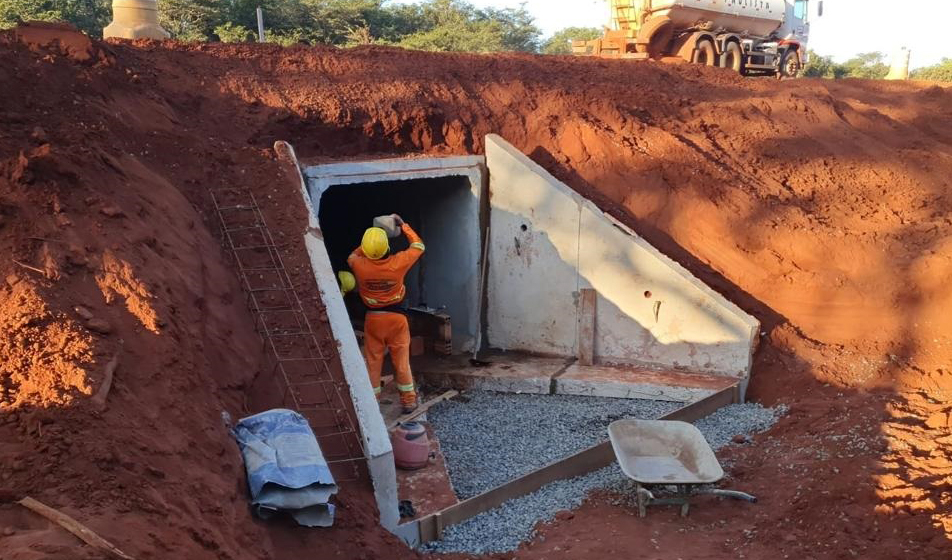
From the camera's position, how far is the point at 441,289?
10.8 metres

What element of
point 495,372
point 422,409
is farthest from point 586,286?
point 422,409

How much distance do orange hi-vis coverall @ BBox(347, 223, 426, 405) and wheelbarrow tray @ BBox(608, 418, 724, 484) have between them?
2.38 metres

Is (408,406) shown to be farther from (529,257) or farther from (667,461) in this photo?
(529,257)

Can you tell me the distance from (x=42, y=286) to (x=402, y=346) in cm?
362

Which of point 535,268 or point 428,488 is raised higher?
point 535,268

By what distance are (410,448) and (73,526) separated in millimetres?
3479

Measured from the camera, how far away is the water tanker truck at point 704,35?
1773 cm

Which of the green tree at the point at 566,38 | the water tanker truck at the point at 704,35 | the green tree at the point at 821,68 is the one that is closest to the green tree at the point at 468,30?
the green tree at the point at 566,38

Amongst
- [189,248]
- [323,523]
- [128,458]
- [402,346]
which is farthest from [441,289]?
[128,458]

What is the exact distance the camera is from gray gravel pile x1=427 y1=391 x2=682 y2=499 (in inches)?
273

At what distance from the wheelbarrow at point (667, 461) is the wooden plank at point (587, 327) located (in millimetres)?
2821

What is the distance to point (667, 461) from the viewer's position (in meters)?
6.23

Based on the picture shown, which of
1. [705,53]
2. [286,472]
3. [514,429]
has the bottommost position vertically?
[514,429]

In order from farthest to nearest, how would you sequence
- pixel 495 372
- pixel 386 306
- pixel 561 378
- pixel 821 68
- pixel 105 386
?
pixel 821 68 → pixel 495 372 → pixel 561 378 → pixel 386 306 → pixel 105 386
